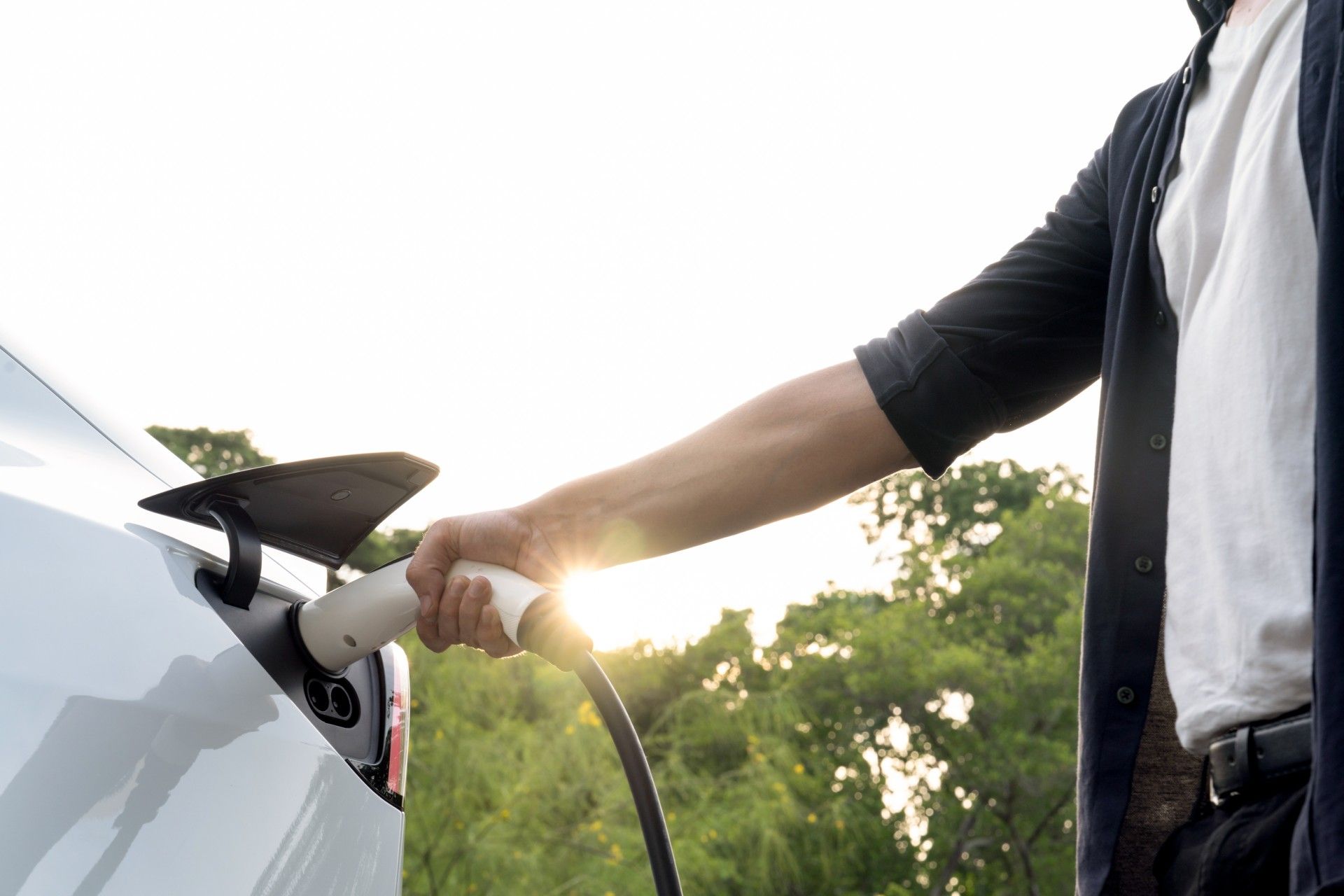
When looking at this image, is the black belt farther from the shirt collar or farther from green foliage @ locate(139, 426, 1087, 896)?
green foliage @ locate(139, 426, 1087, 896)

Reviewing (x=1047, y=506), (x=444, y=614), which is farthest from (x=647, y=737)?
(x=444, y=614)

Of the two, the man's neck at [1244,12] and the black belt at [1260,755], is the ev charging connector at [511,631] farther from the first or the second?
the man's neck at [1244,12]

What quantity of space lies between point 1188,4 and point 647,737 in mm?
6984

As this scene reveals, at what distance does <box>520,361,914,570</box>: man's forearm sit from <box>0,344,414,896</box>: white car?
458 mm

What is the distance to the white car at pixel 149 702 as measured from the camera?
861 millimetres

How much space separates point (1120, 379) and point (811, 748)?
24.2ft

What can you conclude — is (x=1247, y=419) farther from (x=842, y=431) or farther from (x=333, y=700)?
(x=333, y=700)

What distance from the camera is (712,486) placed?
1.68 metres

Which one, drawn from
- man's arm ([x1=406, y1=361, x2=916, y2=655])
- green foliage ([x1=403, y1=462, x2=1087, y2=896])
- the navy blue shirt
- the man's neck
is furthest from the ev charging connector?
green foliage ([x1=403, y1=462, x2=1087, y2=896])

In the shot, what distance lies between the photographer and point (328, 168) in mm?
8891

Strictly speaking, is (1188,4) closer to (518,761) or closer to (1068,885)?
(518,761)

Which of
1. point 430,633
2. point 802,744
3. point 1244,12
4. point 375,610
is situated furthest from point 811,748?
point 1244,12

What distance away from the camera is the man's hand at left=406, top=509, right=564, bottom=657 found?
1489mm

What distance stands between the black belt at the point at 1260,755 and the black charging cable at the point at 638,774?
0.69 metres
